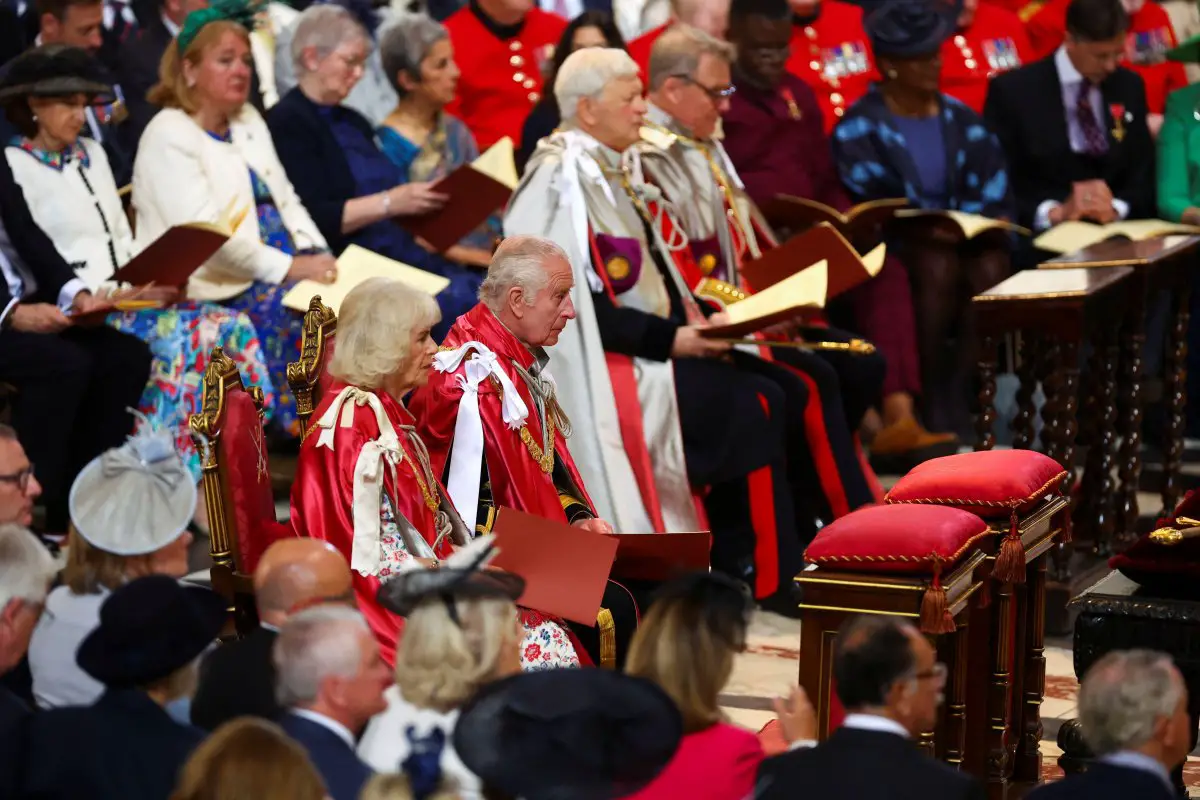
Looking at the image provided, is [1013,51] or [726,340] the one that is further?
[1013,51]

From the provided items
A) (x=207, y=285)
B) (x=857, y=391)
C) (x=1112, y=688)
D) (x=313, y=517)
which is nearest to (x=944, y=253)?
(x=857, y=391)

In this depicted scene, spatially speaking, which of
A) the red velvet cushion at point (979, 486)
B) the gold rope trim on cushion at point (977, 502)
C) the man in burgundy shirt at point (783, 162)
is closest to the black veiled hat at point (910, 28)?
the man in burgundy shirt at point (783, 162)

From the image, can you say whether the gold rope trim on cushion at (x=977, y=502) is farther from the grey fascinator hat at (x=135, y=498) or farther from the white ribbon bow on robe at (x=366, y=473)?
the grey fascinator hat at (x=135, y=498)

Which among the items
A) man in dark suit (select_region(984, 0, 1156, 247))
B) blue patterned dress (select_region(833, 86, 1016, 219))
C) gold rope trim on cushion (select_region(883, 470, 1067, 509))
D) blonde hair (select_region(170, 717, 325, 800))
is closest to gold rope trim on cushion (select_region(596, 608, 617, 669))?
gold rope trim on cushion (select_region(883, 470, 1067, 509))

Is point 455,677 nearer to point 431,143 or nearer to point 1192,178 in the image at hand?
point 431,143

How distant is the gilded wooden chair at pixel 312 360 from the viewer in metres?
5.10

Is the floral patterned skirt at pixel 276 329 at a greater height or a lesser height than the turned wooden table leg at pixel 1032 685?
greater

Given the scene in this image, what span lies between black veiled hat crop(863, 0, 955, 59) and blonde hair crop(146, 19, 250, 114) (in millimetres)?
2780

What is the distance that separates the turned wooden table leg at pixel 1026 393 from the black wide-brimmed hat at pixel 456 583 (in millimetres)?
3124

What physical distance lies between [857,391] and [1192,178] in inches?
86.8

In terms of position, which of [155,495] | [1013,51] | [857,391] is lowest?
[857,391]

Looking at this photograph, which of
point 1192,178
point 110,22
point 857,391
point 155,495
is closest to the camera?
point 155,495

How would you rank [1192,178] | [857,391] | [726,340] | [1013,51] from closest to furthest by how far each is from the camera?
[726,340]
[857,391]
[1192,178]
[1013,51]

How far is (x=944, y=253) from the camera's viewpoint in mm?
8375
